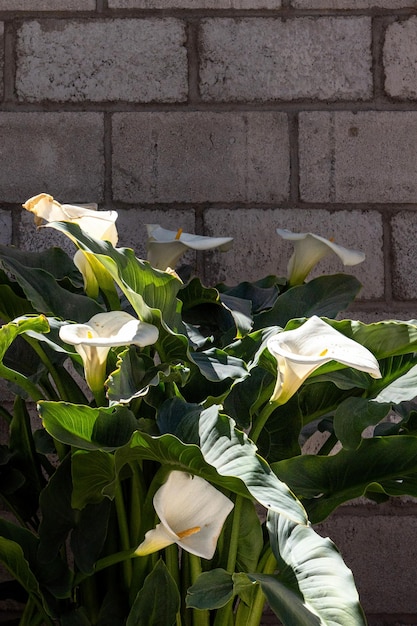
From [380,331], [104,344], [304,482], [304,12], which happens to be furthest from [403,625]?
[304,12]

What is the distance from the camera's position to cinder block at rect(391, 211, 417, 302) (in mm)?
1528

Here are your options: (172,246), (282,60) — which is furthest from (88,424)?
(282,60)

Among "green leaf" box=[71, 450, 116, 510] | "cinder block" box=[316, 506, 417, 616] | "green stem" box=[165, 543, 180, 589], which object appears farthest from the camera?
"cinder block" box=[316, 506, 417, 616]

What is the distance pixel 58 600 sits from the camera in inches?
39.3

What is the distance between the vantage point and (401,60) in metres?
1.56

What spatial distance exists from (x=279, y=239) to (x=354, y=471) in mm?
646

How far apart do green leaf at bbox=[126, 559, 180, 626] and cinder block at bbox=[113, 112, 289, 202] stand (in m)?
0.79

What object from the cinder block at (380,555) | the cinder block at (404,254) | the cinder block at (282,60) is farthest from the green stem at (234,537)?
the cinder block at (282,60)

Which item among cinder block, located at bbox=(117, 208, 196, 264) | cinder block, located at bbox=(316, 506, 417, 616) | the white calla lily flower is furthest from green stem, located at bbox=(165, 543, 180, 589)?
cinder block, located at bbox=(117, 208, 196, 264)

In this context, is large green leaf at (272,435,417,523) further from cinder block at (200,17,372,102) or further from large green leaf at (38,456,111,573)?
cinder block at (200,17,372,102)

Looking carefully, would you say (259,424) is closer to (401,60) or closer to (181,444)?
(181,444)

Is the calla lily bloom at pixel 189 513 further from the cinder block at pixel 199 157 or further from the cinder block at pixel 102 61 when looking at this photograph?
the cinder block at pixel 102 61

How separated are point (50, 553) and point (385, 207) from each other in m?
0.90

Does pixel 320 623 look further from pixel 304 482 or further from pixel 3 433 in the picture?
pixel 3 433
